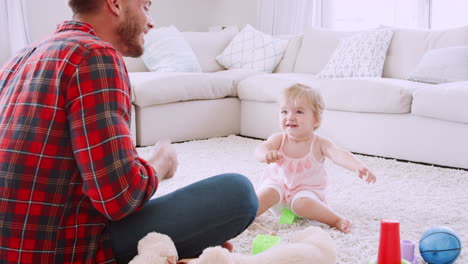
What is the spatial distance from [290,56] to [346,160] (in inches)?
105

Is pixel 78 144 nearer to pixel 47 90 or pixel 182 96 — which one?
pixel 47 90

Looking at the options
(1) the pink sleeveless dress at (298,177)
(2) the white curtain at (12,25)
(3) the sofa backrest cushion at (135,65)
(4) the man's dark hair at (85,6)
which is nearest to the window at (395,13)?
(3) the sofa backrest cushion at (135,65)

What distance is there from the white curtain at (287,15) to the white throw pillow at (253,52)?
864mm

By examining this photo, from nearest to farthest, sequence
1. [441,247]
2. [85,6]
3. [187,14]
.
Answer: [85,6], [441,247], [187,14]

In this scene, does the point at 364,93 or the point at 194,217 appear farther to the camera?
the point at 364,93

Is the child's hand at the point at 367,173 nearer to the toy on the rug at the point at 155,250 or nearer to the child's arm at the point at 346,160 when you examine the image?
the child's arm at the point at 346,160

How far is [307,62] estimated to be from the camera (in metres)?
4.18

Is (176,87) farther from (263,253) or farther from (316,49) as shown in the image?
(263,253)

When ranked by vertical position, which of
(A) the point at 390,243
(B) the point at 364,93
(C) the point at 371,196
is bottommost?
(C) the point at 371,196

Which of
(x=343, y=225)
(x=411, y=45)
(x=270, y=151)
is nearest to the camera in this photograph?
(x=343, y=225)

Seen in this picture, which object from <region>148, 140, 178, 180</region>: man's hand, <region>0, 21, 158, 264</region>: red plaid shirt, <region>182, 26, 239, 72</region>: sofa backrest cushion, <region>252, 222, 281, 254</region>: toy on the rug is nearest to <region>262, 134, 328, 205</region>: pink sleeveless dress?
<region>252, 222, 281, 254</region>: toy on the rug

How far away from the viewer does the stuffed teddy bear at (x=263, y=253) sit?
0.96 metres

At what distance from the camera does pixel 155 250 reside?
3.17 feet

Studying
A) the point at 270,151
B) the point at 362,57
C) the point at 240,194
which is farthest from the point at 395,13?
the point at 240,194
